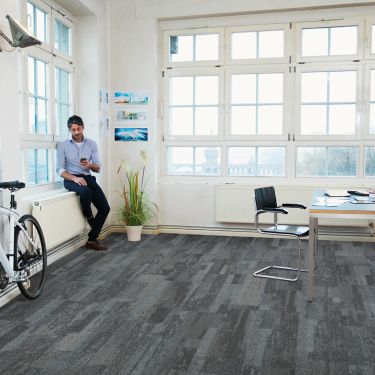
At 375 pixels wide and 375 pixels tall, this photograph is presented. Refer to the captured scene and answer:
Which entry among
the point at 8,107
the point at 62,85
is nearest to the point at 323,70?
the point at 62,85

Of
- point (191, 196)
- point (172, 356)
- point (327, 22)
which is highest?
point (327, 22)

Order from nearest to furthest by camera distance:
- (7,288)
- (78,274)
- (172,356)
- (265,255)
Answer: (172,356) → (7,288) → (78,274) → (265,255)

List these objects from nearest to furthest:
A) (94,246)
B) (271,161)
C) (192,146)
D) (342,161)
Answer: (94,246) < (342,161) < (271,161) < (192,146)

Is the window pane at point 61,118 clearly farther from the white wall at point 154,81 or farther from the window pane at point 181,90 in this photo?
the window pane at point 181,90

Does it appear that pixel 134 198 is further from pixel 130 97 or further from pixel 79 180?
pixel 130 97

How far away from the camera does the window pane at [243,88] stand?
21.8 feet

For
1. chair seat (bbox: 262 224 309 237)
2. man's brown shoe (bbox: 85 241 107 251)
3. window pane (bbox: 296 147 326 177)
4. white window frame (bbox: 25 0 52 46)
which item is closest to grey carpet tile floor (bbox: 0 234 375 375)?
man's brown shoe (bbox: 85 241 107 251)

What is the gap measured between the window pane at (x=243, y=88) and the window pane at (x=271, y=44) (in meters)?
0.33

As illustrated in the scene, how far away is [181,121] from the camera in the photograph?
6922 millimetres

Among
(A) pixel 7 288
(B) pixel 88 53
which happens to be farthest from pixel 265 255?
(B) pixel 88 53

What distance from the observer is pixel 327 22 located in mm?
6289

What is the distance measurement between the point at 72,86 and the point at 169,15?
1587 mm

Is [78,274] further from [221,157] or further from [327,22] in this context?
[327,22]

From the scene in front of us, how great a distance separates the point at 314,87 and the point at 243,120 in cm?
100
